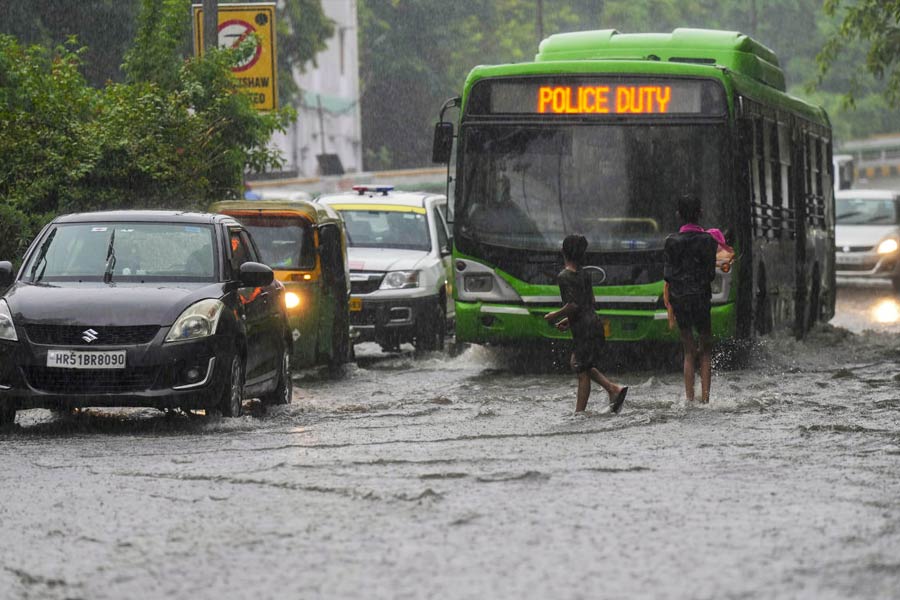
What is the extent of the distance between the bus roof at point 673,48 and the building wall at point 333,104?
53439 mm

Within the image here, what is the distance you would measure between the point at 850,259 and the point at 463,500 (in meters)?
27.4

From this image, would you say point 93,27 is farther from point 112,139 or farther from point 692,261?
point 692,261

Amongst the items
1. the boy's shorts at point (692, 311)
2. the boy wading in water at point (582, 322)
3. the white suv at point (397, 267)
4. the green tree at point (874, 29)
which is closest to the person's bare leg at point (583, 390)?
the boy wading in water at point (582, 322)

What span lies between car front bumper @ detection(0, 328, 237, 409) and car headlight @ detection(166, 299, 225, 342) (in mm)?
70

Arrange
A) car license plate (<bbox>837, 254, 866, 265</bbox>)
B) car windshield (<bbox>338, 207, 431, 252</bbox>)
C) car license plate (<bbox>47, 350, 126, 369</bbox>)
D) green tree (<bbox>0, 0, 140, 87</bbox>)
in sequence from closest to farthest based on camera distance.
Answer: car license plate (<bbox>47, 350, 126, 369</bbox>), car windshield (<bbox>338, 207, 431, 252</bbox>), car license plate (<bbox>837, 254, 866, 265</bbox>), green tree (<bbox>0, 0, 140, 87</bbox>)

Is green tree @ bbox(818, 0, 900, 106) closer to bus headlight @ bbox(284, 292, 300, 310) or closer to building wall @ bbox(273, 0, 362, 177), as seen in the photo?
Answer: bus headlight @ bbox(284, 292, 300, 310)

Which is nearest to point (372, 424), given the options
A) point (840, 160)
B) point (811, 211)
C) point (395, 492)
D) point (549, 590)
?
point (395, 492)

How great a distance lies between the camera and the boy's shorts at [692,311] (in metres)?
14.1

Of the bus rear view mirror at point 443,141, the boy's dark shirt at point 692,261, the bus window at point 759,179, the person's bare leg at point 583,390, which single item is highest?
the bus rear view mirror at point 443,141

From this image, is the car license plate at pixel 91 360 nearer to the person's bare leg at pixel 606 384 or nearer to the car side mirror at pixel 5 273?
the car side mirror at pixel 5 273

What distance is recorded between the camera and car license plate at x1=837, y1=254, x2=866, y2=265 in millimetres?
35250

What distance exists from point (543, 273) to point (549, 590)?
11023 mm

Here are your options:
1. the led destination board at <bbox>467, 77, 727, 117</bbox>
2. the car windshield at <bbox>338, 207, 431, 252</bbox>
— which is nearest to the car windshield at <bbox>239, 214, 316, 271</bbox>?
the led destination board at <bbox>467, 77, 727, 117</bbox>

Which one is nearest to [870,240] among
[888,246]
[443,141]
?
[888,246]
